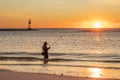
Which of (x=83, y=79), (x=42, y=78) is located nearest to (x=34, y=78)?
(x=42, y=78)

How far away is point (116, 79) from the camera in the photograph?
1670 cm

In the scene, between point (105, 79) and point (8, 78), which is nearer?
point (8, 78)

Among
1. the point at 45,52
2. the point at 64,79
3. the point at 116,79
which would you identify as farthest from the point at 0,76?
the point at 45,52

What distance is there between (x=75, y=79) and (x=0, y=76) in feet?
11.9

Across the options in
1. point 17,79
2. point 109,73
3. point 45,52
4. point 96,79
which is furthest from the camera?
point 45,52

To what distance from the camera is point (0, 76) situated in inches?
621

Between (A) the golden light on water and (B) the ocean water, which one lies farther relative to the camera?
(B) the ocean water

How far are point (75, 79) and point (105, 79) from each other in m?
1.63

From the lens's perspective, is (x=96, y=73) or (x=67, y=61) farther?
(x=67, y=61)

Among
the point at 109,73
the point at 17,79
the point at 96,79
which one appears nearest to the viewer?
the point at 17,79

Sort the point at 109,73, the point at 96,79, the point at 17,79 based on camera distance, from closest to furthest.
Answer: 1. the point at 17,79
2. the point at 96,79
3. the point at 109,73

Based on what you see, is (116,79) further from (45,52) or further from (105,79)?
(45,52)

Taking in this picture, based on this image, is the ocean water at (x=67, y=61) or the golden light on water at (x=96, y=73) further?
the ocean water at (x=67, y=61)

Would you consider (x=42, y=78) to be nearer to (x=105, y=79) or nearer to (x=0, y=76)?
(x=0, y=76)
